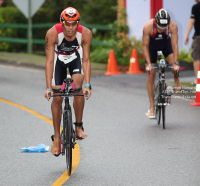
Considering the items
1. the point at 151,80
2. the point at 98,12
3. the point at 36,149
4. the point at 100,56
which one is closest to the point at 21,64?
the point at 100,56

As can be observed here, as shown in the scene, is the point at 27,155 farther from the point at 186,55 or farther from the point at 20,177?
the point at 186,55

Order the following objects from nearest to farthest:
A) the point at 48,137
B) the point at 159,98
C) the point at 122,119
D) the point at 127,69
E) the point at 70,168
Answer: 1. the point at 70,168
2. the point at 48,137
3. the point at 159,98
4. the point at 122,119
5. the point at 127,69

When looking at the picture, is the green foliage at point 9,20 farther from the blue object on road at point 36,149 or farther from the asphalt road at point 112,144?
the blue object on road at point 36,149

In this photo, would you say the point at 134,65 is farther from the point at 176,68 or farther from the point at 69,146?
the point at 69,146

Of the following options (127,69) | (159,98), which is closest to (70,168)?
(159,98)

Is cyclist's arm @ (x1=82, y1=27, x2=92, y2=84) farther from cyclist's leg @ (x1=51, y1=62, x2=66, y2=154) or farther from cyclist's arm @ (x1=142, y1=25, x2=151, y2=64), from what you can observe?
cyclist's arm @ (x1=142, y1=25, x2=151, y2=64)

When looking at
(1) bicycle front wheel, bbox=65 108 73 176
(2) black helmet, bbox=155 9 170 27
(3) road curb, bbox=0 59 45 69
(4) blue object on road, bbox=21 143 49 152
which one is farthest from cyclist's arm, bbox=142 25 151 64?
(3) road curb, bbox=0 59 45 69

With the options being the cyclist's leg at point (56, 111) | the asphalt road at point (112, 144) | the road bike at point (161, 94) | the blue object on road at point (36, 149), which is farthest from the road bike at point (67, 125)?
the road bike at point (161, 94)

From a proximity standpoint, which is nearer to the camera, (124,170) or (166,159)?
(124,170)

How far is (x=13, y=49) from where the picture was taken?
1047 inches

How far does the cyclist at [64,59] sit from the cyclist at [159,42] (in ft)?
9.22

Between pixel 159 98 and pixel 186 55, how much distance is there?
10.5 metres

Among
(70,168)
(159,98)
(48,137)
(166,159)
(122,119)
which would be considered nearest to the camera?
(70,168)

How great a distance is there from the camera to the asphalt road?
265 inches
